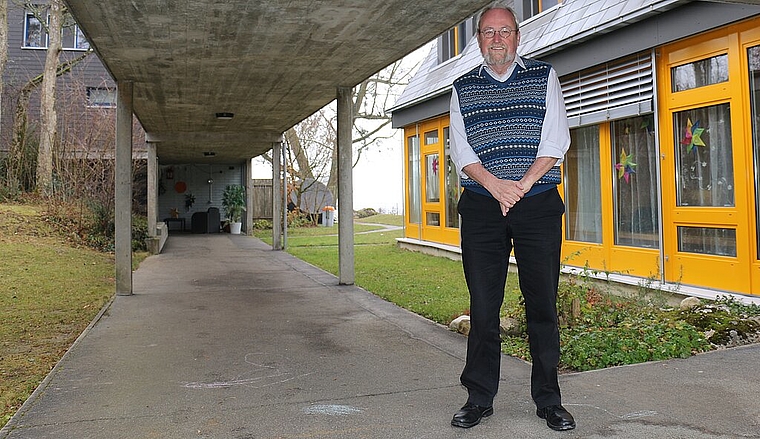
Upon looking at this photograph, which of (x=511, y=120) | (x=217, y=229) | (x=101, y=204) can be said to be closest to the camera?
(x=511, y=120)

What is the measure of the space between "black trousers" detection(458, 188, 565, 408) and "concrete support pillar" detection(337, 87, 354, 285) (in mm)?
6276

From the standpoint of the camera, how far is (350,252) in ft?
31.2

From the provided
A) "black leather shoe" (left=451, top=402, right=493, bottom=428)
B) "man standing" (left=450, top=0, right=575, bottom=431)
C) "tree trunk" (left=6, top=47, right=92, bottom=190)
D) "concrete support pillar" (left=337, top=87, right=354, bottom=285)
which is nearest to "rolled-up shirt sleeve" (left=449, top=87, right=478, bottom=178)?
"man standing" (left=450, top=0, right=575, bottom=431)

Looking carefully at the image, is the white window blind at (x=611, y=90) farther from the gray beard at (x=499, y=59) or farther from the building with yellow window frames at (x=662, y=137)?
the gray beard at (x=499, y=59)

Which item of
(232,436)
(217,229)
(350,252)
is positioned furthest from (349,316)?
(217,229)

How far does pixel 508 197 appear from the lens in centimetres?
300

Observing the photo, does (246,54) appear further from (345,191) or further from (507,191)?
(507,191)

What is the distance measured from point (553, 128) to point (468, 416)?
1.38 m

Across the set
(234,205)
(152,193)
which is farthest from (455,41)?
(234,205)

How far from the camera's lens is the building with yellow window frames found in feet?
20.9

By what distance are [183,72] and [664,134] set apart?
580 centimetres

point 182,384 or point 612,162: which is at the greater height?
point 612,162

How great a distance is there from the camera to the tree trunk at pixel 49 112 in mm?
16750

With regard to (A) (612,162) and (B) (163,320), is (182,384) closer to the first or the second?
(B) (163,320)
